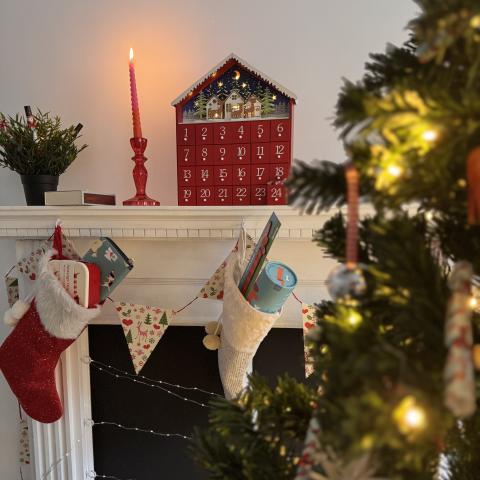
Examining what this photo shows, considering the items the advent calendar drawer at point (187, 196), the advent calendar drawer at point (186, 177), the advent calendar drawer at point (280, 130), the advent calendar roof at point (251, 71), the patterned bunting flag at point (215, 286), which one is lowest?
the patterned bunting flag at point (215, 286)

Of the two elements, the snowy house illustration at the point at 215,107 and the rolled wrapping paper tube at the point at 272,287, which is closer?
the rolled wrapping paper tube at the point at 272,287

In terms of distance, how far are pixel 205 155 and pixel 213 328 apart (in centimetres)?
41

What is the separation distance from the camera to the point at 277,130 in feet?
2.65

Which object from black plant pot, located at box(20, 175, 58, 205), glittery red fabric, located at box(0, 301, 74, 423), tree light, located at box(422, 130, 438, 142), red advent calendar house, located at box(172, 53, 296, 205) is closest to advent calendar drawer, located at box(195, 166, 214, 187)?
red advent calendar house, located at box(172, 53, 296, 205)

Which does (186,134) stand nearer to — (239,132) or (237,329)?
(239,132)

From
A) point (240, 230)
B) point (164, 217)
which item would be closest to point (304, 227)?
point (240, 230)

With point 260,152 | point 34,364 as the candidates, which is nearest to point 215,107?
point 260,152

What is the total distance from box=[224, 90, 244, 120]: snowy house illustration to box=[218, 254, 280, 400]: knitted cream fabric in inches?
12.3

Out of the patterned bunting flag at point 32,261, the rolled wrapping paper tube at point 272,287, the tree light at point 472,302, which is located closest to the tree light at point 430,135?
the tree light at point 472,302

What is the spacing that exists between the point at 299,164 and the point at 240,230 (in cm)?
49

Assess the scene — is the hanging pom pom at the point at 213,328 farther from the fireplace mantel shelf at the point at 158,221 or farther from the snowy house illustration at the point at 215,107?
the snowy house illustration at the point at 215,107

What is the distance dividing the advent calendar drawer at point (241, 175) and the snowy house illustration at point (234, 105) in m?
0.11

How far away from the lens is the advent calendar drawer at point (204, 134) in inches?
32.5

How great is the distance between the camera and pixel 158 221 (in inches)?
33.3
